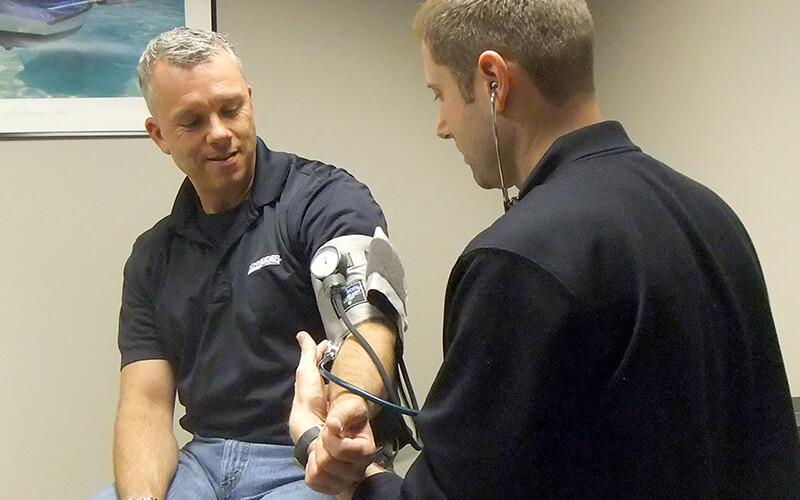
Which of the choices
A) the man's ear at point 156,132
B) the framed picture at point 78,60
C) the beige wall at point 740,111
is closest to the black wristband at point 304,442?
the man's ear at point 156,132

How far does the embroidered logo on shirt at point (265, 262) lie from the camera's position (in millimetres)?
1455

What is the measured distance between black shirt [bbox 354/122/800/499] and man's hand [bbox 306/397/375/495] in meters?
0.15

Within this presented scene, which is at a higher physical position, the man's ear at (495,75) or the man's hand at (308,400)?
the man's ear at (495,75)

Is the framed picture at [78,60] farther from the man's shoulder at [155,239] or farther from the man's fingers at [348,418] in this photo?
the man's fingers at [348,418]

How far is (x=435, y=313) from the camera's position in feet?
7.75

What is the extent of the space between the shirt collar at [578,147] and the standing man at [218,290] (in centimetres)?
49

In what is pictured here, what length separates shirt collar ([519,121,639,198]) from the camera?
0.89 metres

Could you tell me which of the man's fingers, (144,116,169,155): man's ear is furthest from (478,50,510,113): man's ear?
(144,116,169,155): man's ear

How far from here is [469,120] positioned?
97cm

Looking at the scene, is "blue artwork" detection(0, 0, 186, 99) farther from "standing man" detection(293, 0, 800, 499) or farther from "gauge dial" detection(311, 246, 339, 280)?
"standing man" detection(293, 0, 800, 499)

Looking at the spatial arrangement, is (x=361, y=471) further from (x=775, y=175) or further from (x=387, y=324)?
(x=775, y=175)

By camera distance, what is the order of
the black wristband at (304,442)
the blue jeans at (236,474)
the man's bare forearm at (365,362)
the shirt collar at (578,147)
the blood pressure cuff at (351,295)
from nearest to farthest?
1. the shirt collar at (578,147)
2. the black wristband at (304,442)
3. the man's bare forearm at (365,362)
4. the blood pressure cuff at (351,295)
5. the blue jeans at (236,474)

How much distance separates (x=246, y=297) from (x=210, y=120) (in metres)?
0.38

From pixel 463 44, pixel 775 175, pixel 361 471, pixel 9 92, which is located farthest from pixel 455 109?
pixel 9 92
